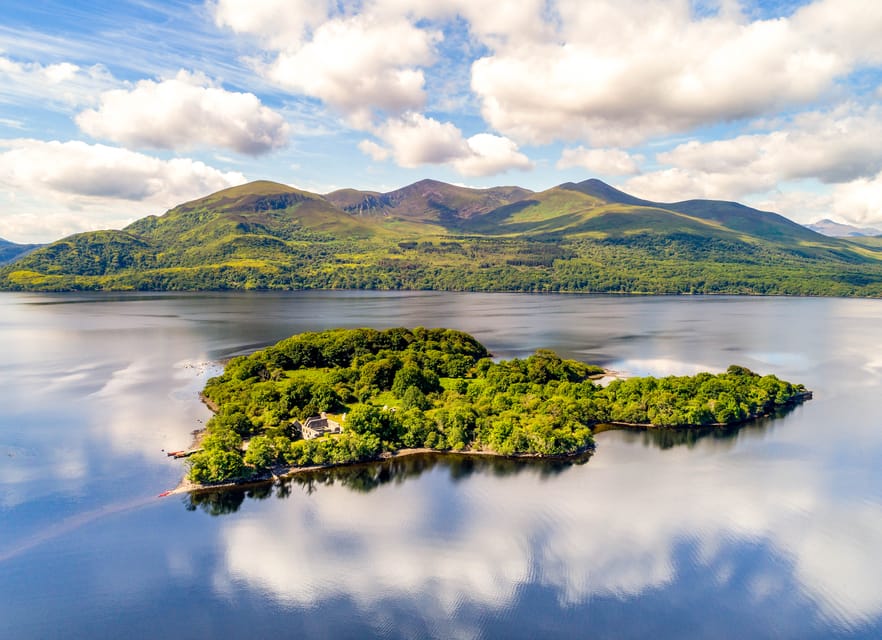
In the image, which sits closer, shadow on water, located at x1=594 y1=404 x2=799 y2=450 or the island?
the island

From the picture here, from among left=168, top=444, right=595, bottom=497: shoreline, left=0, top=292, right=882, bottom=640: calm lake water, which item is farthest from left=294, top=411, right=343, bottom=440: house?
left=0, top=292, right=882, bottom=640: calm lake water

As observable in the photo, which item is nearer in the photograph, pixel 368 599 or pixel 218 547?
pixel 368 599

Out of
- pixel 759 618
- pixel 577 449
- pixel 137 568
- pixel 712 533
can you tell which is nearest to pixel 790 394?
pixel 577 449

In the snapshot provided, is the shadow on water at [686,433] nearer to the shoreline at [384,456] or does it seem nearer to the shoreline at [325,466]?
the shoreline at [384,456]

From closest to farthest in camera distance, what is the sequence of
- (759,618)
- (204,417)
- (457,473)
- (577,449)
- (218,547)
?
(759,618) < (218,547) < (457,473) < (577,449) < (204,417)

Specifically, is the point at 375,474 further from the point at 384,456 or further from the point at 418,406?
the point at 418,406

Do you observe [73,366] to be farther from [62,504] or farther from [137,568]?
[137,568]

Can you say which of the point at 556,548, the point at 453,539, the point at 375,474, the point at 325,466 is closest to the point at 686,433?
the point at 556,548

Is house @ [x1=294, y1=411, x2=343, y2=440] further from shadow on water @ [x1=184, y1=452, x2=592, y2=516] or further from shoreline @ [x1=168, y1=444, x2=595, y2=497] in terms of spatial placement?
shadow on water @ [x1=184, y1=452, x2=592, y2=516]
